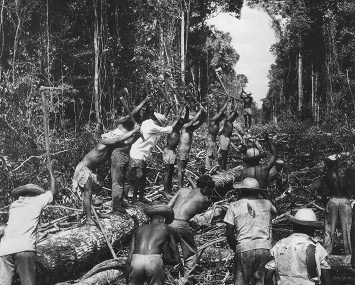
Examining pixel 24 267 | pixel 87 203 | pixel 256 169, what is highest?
pixel 256 169

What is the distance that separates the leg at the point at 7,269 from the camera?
4953mm

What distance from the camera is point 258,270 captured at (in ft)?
16.5

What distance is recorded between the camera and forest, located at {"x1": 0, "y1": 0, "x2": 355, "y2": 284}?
807cm

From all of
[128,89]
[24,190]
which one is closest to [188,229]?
[24,190]

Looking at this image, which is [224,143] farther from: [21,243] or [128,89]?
[21,243]

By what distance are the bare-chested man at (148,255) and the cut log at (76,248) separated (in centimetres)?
134

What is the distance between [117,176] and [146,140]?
40.6 inches

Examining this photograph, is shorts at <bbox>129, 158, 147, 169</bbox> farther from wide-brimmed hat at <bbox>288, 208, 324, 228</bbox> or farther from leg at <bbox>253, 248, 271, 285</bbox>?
wide-brimmed hat at <bbox>288, 208, 324, 228</bbox>

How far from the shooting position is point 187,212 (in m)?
6.29

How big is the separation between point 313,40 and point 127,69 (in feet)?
42.2

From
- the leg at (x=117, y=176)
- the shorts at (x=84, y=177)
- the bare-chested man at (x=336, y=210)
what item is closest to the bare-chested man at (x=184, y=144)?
the leg at (x=117, y=176)

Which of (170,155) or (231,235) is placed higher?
(170,155)

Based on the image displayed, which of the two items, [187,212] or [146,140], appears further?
[146,140]

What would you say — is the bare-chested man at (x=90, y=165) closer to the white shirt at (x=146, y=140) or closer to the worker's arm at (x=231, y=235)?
the white shirt at (x=146, y=140)
